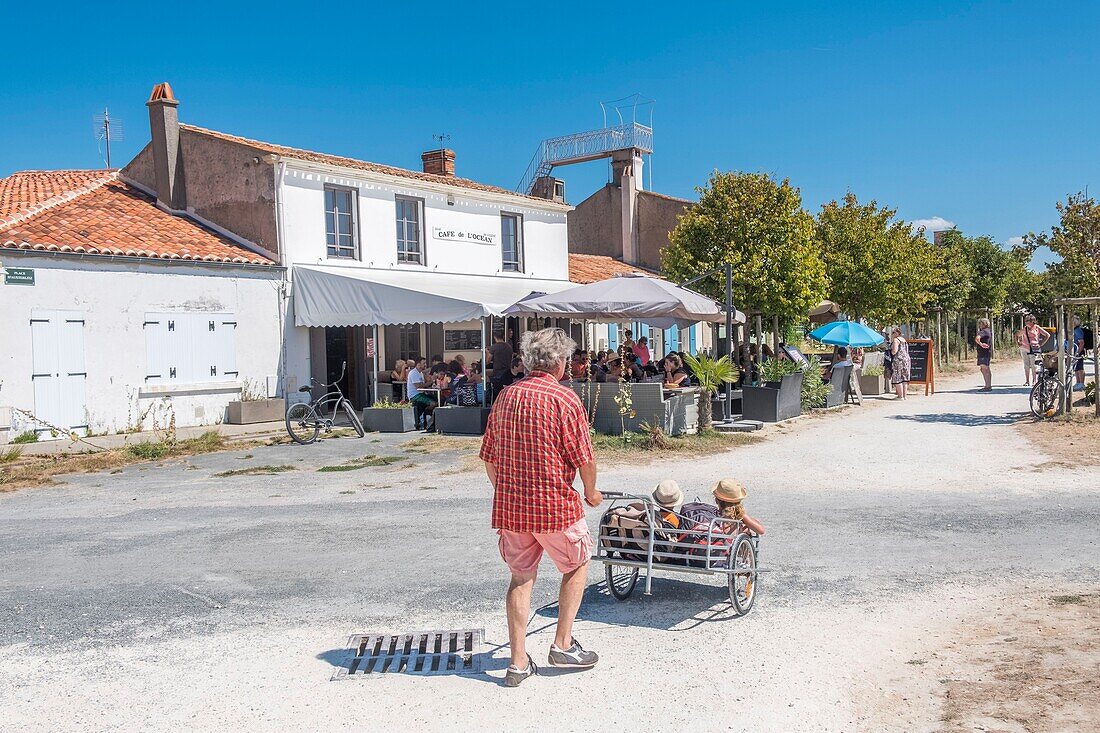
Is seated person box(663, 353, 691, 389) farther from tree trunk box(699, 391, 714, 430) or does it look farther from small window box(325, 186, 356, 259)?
small window box(325, 186, 356, 259)

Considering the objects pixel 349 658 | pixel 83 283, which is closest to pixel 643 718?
pixel 349 658

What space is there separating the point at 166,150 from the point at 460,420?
8.87 metres

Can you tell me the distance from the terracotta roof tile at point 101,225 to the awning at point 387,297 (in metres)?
0.99

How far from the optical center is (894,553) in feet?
21.2

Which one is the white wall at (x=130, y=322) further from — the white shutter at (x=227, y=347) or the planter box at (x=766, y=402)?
the planter box at (x=766, y=402)

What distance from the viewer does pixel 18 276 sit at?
1393 centimetres

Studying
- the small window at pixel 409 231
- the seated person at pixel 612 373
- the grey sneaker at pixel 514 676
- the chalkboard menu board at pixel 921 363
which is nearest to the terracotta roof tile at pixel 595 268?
the small window at pixel 409 231

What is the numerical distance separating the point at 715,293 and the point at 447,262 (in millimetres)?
5759

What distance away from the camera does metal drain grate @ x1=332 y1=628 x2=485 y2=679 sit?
4434 millimetres

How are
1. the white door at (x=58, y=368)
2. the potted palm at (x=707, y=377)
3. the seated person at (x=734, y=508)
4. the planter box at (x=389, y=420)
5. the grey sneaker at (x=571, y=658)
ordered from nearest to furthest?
the grey sneaker at (x=571, y=658) < the seated person at (x=734, y=508) < the potted palm at (x=707, y=377) < the white door at (x=58, y=368) < the planter box at (x=389, y=420)

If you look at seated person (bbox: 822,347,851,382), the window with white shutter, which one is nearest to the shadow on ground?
seated person (bbox: 822,347,851,382)

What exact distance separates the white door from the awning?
3968 mm

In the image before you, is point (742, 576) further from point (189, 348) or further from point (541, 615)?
point (189, 348)

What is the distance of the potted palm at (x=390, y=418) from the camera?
15.2m
